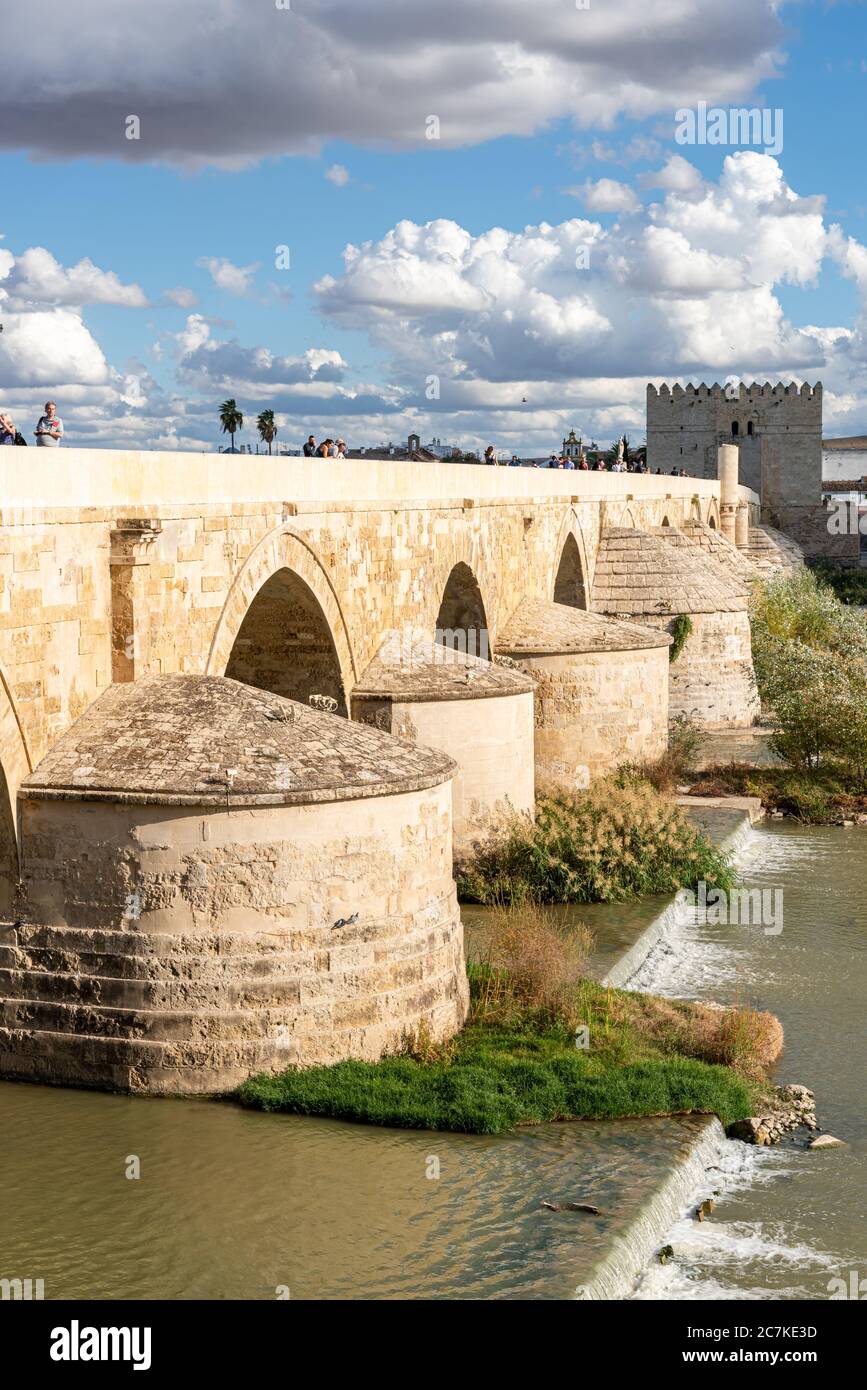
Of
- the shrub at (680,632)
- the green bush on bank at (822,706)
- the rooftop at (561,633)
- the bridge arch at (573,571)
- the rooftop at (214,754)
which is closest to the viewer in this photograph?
the rooftop at (214,754)

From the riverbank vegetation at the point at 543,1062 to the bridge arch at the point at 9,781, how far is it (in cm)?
189

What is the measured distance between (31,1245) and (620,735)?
1270 cm

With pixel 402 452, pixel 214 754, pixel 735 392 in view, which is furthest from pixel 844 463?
pixel 214 754

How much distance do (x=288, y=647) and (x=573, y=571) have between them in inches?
430

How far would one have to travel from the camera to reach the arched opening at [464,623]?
754 inches

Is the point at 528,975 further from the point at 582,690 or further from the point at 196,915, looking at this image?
the point at 582,690

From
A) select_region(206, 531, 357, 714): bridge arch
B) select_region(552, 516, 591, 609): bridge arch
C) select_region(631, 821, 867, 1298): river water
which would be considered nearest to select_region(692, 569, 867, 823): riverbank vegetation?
select_region(631, 821, 867, 1298): river water

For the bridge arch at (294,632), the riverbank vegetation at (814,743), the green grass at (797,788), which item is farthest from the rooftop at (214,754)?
the riverbank vegetation at (814,743)

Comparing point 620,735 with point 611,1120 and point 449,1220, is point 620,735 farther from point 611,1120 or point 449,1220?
point 449,1220

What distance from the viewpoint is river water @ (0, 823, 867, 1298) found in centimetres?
805

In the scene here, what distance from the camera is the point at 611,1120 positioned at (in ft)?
33.7

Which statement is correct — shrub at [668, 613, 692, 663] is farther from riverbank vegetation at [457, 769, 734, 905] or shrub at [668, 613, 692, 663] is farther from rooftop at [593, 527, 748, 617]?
riverbank vegetation at [457, 769, 734, 905]

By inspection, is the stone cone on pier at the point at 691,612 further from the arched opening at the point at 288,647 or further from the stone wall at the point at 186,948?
the stone wall at the point at 186,948
